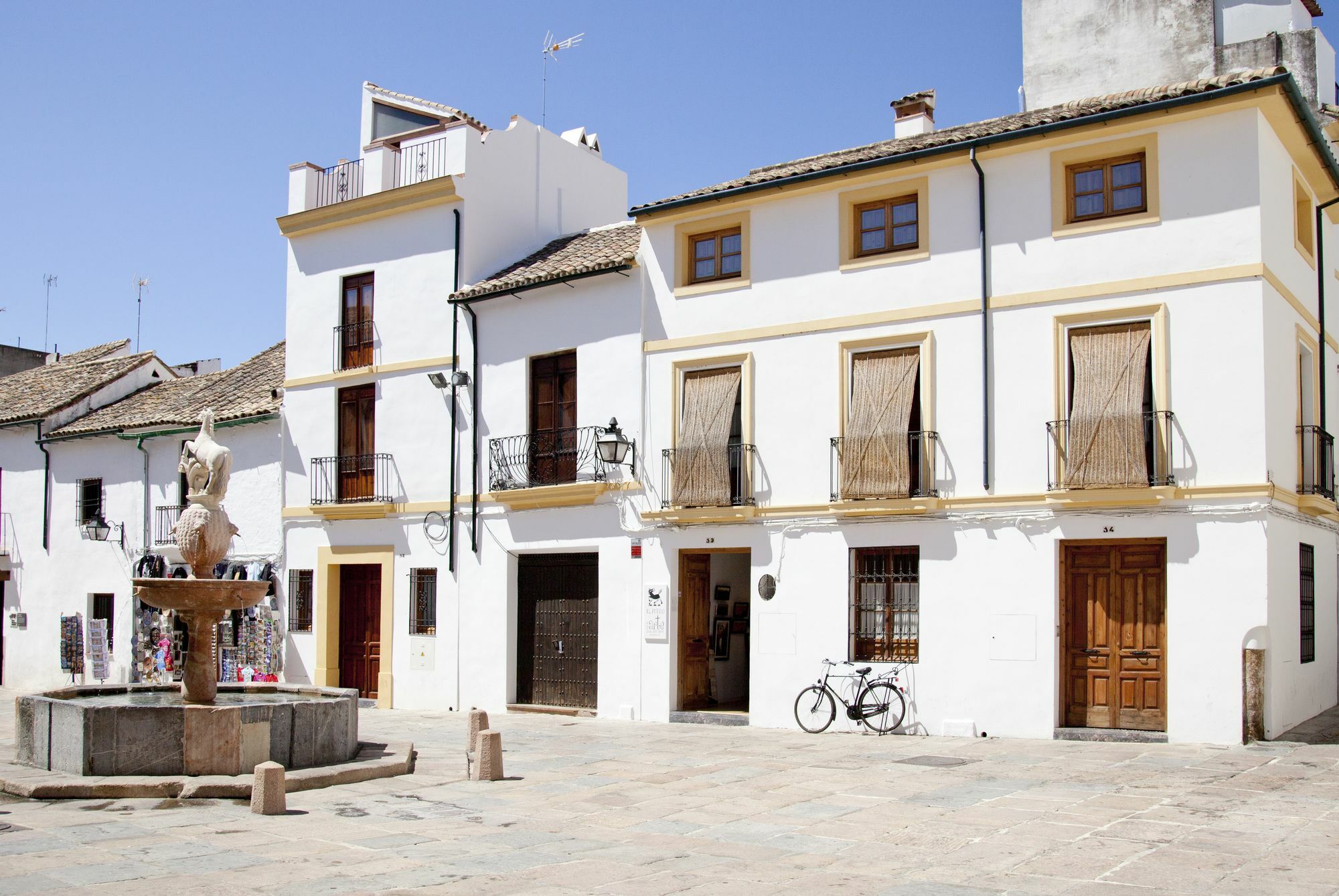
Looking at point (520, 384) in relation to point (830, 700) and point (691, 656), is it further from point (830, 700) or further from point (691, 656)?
point (830, 700)

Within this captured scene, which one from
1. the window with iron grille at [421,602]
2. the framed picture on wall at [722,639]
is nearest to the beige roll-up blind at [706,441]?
the framed picture on wall at [722,639]

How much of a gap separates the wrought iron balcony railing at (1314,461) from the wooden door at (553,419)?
10.0 metres

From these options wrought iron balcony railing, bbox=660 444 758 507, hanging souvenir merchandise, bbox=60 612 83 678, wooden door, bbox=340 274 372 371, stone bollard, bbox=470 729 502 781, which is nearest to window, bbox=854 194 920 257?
wrought iron balcony railing, bbox=660 444 758 507

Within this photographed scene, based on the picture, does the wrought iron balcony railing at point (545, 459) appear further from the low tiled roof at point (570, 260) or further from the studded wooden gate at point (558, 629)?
the low tiled roof at point (570, 260)

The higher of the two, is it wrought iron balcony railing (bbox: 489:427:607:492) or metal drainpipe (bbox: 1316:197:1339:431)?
metal drainpipe (bbox: 1316:197:1339:431)

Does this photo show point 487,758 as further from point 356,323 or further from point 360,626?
point 356,323

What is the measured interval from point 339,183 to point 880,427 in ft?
39.4

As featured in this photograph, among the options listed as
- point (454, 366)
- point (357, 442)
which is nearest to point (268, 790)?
point (454, 366)

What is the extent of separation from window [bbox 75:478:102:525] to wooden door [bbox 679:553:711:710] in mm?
14843

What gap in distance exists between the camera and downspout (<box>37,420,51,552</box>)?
27.5 m

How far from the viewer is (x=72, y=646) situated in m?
26.4

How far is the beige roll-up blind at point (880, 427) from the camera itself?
1620cm

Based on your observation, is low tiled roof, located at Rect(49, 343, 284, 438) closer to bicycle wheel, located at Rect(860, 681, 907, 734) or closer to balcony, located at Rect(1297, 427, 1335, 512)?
bicycle wheel, located at Rect(860, 681, 907, 734)

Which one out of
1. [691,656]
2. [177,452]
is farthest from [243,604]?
[177,452]
